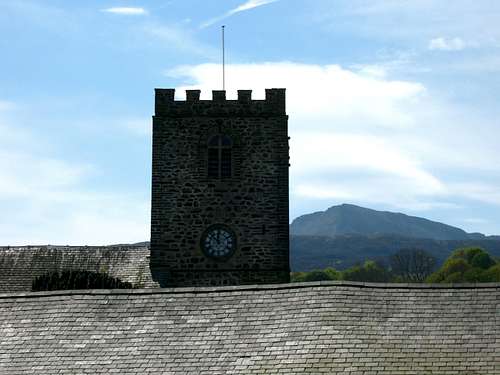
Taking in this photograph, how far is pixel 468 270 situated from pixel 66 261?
291 ft

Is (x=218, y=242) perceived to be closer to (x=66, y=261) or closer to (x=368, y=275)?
(x=66, y=261)

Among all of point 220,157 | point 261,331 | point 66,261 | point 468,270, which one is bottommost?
point 261,331

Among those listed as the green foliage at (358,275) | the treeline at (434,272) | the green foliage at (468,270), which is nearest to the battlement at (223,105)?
the green foliage at (468,270)

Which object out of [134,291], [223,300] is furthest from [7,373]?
[223,300]

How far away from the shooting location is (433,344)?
20359 millimetres

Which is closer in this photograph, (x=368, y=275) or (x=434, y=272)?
(x=368, y=275)

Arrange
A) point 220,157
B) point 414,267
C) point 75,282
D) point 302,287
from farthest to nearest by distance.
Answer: point 414,267
point 220,157
point 75,282
point 302,287

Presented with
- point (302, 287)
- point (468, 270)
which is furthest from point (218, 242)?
point (468, 270)

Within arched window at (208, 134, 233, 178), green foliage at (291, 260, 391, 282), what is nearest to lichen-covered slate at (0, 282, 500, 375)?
arched window at (208, 134, 233, 178)

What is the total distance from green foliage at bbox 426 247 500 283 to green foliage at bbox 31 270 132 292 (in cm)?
6665

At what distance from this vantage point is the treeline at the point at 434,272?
11638 centimetres

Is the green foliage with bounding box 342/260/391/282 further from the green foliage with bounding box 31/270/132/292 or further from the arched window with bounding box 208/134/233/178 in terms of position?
the green foliage with bounding box 31/270/132/292

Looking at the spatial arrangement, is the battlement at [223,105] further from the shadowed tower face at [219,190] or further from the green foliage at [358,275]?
the green foliage at [358,275]

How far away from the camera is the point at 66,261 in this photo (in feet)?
140
